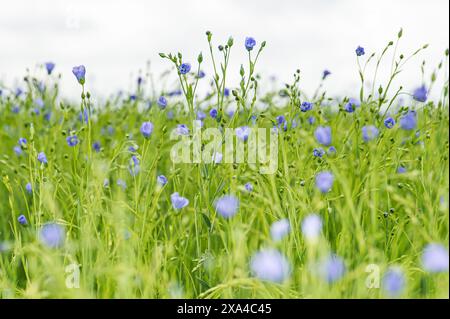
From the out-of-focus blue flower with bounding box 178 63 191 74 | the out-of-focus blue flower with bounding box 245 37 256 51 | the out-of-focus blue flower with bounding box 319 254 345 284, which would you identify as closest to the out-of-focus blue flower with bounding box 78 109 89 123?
the out-of-focus blue flower with bounding box 178 63 191 74

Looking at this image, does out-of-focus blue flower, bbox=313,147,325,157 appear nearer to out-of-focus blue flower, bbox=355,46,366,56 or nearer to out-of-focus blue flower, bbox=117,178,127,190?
out-of-focus blue flower, bbox=355,46,366,56

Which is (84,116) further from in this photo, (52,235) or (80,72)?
(52,235)

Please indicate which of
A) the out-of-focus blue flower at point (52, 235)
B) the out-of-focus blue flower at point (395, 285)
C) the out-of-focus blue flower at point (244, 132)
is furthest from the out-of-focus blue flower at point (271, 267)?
the out-of-focus blue flower at point (52, 235)

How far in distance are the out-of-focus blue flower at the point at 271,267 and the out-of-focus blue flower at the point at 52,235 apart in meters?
0.60

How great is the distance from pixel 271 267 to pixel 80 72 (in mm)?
965

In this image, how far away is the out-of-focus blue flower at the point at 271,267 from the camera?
1389 millimetres

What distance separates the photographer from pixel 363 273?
4.92ft

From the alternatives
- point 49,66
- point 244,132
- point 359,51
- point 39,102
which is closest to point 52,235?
point 244,132

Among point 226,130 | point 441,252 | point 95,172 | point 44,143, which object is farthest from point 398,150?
point 44,143

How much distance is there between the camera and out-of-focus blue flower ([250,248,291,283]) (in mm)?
1389

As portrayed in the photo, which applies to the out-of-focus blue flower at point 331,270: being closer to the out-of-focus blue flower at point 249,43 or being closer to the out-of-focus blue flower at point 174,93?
the out-of-focus blue flower at point 249,43
